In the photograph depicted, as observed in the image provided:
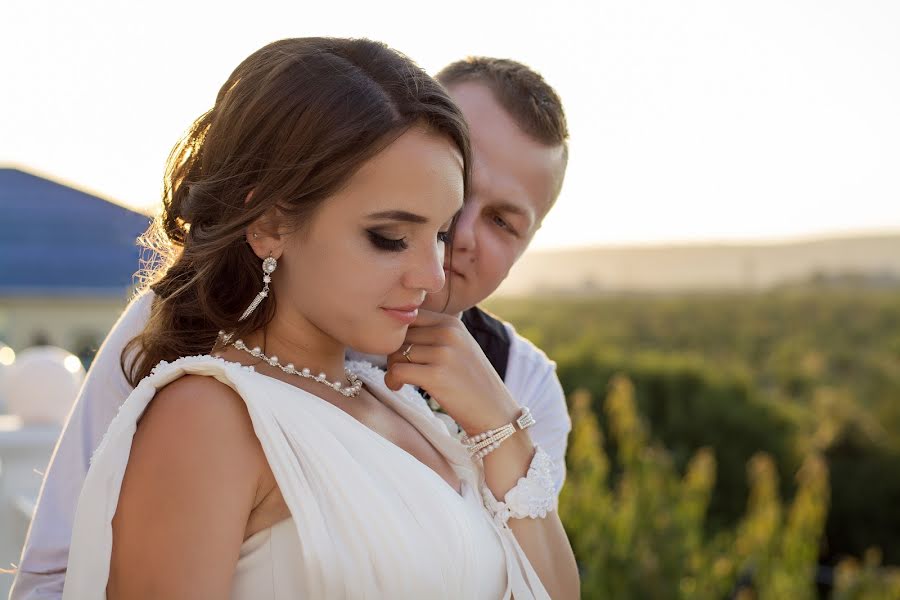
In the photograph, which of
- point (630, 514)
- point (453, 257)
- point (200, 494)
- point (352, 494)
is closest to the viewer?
point (200, 494)

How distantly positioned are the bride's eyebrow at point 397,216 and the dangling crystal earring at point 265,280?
245 millimetres

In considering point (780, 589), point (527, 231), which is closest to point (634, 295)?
point (780, 589)

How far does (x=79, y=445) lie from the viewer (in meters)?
2.48

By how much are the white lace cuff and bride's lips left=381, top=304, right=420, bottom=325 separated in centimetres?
54

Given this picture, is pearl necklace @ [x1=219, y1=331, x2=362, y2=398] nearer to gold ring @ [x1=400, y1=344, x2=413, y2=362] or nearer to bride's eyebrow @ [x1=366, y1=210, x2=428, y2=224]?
gold ring @ [x1=400, y1=344, x2=413, y2=362]

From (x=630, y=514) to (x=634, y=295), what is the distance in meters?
20.0

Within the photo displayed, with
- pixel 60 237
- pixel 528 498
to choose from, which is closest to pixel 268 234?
pixel 528 498

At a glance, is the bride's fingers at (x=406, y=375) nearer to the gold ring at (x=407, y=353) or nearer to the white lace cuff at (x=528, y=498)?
the gold ring at (x=407, y=353)

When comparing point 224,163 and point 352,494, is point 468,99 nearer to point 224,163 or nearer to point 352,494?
point 224,163

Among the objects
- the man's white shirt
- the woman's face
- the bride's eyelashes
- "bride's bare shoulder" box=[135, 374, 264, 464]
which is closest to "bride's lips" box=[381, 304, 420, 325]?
the woman's face

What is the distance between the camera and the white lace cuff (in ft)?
7.63

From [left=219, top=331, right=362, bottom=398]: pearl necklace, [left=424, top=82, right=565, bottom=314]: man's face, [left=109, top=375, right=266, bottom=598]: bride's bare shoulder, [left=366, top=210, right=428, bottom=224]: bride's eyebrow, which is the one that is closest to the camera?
[left=109, top=375, right=266, bottom=598]: bride's bare shoulder

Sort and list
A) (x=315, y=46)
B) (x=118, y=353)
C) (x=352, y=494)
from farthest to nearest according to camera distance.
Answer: (x=118, y=353), (x=315, y=46), (x=352, y=494)

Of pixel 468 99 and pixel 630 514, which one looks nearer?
pixel 468 99
